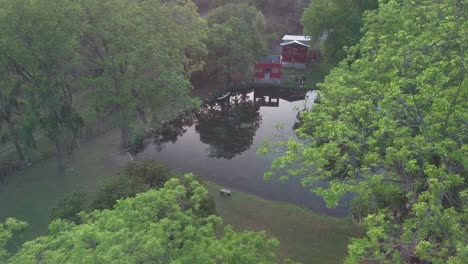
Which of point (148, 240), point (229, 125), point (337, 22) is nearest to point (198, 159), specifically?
point (229, 125)

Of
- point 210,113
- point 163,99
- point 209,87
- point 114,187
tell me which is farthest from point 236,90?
point 114,187

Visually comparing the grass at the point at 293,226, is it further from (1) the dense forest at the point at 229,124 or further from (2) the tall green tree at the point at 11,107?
(2) the tall green tree at the point at 11,107

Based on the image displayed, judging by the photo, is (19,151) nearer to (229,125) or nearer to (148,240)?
(229,125)

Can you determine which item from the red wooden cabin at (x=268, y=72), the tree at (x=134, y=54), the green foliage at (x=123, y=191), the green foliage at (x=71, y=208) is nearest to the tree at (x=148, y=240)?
the green foliage at (x=123, y=191)

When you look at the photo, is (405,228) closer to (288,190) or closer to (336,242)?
(336,242)

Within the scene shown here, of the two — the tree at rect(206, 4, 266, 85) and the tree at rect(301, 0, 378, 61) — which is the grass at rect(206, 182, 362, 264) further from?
the tree at rect(301, 0, 378, 61)

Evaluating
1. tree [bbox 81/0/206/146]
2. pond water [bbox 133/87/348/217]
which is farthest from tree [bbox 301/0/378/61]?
tree [bbox 81/0/206/146]

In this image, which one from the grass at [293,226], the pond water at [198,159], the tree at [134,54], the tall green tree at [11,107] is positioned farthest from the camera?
the tree at [134,54]
